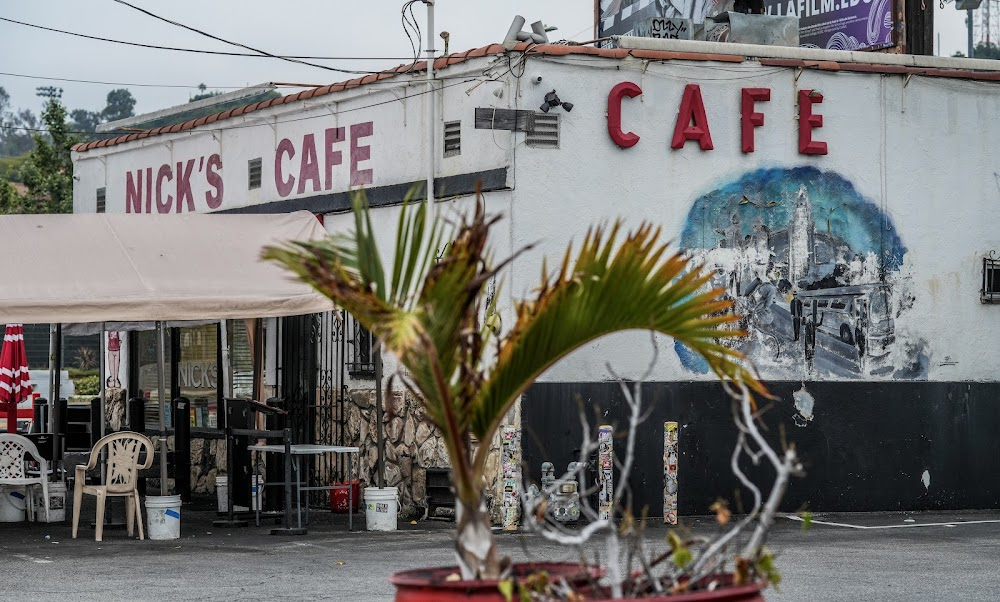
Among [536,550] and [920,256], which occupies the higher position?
[920,256]

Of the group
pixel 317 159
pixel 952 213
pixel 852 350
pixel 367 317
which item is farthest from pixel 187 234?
pixel 367 317

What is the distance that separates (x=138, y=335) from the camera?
21688 millimetres

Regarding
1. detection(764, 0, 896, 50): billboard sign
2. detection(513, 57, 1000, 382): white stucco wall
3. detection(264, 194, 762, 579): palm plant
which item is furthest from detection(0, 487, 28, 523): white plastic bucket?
detection(764, 0, 896, 50): billboard sign

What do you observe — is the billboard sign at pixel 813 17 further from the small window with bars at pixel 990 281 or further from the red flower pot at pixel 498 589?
the red flower pot at pixel 498 589

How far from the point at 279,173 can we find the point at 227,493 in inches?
165

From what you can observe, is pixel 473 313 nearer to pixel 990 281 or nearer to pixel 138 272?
pixel 138 272

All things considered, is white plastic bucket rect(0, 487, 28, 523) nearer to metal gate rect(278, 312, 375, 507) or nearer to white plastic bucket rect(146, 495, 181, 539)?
white plastic bucket rect(146, 495, 181, 539)

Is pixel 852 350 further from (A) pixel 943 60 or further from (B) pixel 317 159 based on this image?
(B) pixel 317 159

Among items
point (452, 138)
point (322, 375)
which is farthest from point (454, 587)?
point (322, 375)

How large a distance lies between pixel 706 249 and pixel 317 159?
486cm

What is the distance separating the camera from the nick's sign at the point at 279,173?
17000mm

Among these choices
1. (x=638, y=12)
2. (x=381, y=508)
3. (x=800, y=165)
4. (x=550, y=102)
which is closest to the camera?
(x=381, y=508)

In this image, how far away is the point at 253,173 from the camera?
62.0 feet

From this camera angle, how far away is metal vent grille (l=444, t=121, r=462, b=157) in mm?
15500
